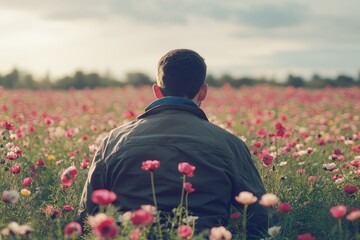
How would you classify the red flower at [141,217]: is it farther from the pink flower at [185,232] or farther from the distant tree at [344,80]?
the distant tree at [344,80]

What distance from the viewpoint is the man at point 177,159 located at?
9.93 ft

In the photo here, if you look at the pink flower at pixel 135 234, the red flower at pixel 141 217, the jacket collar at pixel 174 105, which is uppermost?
the jacket collar at pixel 174 105

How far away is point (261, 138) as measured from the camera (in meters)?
5.67

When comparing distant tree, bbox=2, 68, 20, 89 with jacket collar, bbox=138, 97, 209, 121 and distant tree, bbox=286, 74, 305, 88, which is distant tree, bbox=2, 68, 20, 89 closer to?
distant tree, bbox=286, 74, 305, 88

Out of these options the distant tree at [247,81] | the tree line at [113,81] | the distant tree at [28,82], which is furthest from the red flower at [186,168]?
the distant tree at [247,81]

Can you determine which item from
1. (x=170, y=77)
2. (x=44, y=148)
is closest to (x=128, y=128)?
(x=170, y=77)

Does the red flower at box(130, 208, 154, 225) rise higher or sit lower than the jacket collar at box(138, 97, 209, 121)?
lower

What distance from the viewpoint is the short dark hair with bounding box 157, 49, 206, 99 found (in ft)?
10.7

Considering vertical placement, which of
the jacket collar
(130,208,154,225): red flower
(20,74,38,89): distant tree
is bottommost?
(20,74,38,89): distant tree

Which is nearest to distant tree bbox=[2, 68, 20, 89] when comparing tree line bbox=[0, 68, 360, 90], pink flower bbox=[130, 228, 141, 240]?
tree line bbox=[0, 68, 360, 90]

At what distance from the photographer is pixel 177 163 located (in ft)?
9.94

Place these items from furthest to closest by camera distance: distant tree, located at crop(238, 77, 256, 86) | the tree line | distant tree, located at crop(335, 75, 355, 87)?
distant tree, located at crop(238, 77, 256, 86) < distant tree, located at crop(335, 75, 355, 87) < the tree line

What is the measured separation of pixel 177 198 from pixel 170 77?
26.8 inches

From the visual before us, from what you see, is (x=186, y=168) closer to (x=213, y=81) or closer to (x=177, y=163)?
(x=177, y=163)
